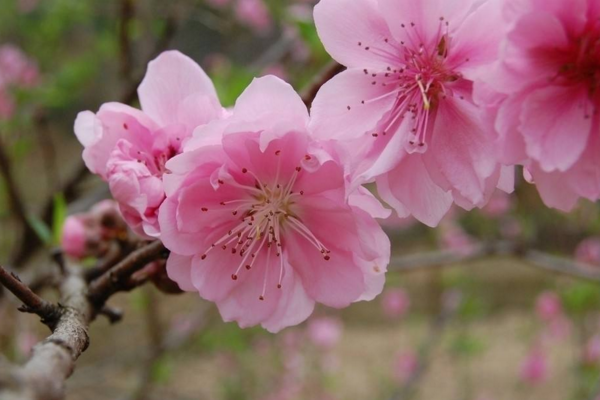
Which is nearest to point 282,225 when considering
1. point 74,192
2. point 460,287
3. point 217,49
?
point 74,192

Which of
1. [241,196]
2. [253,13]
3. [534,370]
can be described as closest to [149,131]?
[241,196]

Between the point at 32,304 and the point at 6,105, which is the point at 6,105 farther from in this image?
the point at 32,304

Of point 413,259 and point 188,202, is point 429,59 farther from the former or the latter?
point 413,259

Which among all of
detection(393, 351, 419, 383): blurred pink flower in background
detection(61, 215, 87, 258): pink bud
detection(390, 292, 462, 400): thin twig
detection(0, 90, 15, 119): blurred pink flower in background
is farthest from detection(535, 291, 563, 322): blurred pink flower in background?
detection(61, 215, 87, 258): pink bud

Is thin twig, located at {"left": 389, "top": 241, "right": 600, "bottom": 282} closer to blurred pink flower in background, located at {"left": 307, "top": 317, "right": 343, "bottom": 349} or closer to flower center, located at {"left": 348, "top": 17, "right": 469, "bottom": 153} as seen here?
flower center, located at {"left": 348, "top": 17, "right": 469, "bottom": 153}

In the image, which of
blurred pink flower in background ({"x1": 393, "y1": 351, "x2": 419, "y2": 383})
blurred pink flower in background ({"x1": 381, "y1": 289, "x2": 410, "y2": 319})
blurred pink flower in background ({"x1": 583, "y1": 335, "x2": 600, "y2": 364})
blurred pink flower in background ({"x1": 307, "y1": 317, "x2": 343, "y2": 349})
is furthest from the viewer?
blurred pink flower in background ({"x1": 381, "y1": 289, "x2": 410, "y2": 319})

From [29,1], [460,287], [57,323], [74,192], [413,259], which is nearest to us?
[57,323]

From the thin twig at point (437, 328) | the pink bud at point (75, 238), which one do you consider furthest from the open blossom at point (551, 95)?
the thin twig at point (437, 328)
